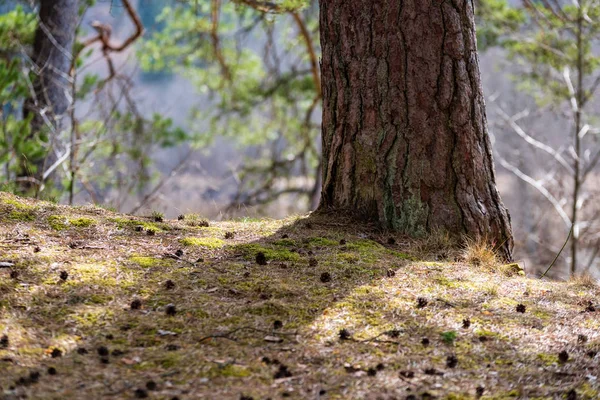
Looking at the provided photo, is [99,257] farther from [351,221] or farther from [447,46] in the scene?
[447,46]

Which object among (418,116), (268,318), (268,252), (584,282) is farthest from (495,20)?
(268,318)

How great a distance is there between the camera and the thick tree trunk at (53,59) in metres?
7.82

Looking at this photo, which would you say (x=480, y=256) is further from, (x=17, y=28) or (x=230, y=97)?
(x=230, y=97)

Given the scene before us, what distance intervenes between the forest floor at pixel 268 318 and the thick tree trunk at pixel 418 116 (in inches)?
12.6

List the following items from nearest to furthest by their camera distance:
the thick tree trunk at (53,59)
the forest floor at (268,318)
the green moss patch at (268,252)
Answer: the forest floor at (268,318), the green moss patch at (268,252), the thick tree trunk at (53,59)

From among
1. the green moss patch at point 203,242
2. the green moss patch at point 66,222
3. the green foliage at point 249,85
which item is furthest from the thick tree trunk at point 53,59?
the green moss patch at point 203,242

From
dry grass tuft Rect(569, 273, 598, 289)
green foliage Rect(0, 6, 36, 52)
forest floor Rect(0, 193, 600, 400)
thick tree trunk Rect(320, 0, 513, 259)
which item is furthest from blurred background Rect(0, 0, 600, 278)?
dry grass tuft Rect(569, 273, 598, 289)

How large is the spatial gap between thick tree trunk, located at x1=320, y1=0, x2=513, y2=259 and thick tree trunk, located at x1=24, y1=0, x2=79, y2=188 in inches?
194

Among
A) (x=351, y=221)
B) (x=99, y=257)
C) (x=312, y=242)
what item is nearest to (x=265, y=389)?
(x=99, y=257)

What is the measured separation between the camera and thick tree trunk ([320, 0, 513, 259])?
3916 mm

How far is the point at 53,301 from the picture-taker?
2715 mm

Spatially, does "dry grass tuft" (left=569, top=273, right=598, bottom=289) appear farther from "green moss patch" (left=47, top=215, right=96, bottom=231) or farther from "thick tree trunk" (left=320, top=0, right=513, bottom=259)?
"green moss patch" (left=47, top=215, right=96, bottom=231)

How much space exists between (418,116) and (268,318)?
181 cm

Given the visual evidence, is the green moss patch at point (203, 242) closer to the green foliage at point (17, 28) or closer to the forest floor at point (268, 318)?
the forest floor at point (268, 318)
